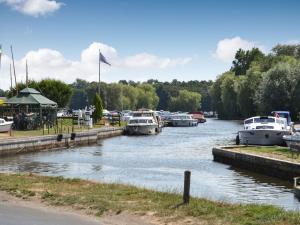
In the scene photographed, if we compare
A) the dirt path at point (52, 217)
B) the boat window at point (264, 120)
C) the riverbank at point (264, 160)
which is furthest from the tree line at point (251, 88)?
the dirt path at point (52, 217)

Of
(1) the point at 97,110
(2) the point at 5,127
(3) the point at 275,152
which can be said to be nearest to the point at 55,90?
(1) the point at 97,110

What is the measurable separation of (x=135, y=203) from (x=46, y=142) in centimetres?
3151

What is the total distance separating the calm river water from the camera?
75.8 ft

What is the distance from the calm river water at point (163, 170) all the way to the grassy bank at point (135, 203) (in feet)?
12.9

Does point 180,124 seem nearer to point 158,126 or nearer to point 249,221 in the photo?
point 158,126

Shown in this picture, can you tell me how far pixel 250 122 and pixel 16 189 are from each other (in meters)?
32.0

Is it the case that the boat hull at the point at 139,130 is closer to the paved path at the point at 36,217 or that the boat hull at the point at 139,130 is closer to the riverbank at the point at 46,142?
the riverbank at the point at 46,142

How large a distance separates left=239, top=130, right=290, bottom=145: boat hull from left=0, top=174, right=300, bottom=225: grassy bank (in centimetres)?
2484

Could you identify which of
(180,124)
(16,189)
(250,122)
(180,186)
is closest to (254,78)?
(180,124)

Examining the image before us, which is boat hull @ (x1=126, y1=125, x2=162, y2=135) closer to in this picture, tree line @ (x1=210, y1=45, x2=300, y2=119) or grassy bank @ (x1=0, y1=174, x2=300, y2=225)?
tree line @ (x1=210, y1=45, x2=300, y2=119)

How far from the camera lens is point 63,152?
1747 inches

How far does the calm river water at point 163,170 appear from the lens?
23109 millimetres

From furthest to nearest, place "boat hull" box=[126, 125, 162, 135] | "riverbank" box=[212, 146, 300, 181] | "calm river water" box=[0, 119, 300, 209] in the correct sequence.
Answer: "boat hull" box=[126, 125, 162, 135], "riverbank" box=[212, 146, 300, 181], "calm river water" box=[0, 119, 300, 209]

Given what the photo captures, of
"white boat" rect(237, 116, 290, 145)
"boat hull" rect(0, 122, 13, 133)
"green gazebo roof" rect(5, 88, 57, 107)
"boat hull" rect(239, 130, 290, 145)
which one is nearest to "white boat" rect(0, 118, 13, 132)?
"boat hull" rect(0, 122, 13, 133)
